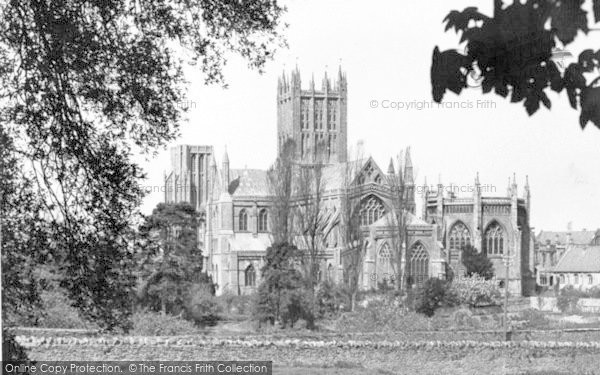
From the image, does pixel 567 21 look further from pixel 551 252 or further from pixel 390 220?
pixel 551 252

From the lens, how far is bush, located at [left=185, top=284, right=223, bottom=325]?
25.9 m

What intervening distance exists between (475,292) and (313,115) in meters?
17.0

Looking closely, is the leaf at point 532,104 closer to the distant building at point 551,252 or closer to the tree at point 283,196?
the tree at point 283,196

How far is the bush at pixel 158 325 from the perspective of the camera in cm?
2117

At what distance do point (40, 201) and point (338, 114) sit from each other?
145 ft

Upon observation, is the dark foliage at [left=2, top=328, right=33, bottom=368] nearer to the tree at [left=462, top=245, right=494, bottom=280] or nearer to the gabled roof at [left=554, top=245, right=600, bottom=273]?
the tree at [left=462, top=245, right=494, bottom=280]

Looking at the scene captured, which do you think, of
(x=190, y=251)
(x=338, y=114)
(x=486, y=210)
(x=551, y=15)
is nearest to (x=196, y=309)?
(x=190, y=251)

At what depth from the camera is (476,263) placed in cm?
4838

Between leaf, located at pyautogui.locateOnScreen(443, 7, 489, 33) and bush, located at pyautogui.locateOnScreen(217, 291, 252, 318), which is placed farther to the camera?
bush, located at pyautogui.locateOnScreen(217, 291, 252, 318)

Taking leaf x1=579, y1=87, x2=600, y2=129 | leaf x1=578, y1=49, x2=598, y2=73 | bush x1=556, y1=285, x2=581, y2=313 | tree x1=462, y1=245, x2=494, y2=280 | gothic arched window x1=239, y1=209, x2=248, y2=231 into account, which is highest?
gothic arched window x1=239, y1=209, x2=248, y2=231

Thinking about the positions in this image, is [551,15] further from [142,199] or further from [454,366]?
[454,366]

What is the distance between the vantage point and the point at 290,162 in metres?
31.2

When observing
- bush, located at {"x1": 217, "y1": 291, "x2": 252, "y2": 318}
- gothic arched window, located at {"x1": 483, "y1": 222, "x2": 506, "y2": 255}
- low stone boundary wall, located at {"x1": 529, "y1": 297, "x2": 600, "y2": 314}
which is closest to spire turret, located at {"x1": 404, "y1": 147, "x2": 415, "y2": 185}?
low stone boundary wall, located at {"x1": 529, "y1": 297, "x2": 600, "y2": 314}

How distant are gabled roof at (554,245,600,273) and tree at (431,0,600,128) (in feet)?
163
